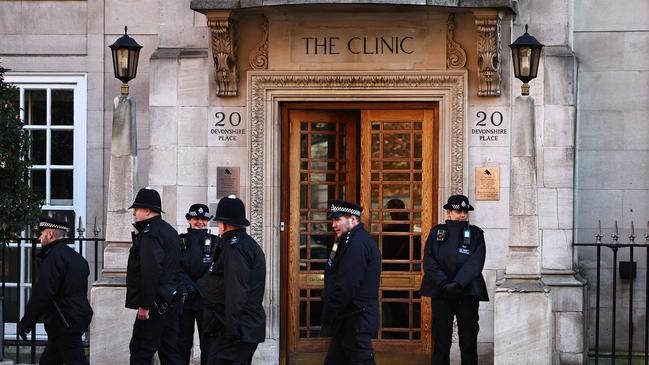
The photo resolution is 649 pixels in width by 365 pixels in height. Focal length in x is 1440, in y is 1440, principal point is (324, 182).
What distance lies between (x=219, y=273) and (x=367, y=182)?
15.7 ft

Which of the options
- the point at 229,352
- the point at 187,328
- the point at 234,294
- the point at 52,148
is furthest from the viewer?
the point at 52,148

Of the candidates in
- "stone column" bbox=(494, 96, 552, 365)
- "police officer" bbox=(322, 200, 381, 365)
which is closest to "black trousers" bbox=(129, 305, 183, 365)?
"police officer" bbox=(322, 200, 381, 365)

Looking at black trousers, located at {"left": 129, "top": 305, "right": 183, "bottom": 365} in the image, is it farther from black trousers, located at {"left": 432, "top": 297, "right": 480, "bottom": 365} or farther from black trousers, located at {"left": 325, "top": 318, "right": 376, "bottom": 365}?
black trousers, located at {"left": 432, "top": 297, "right": 480, "bottom": 365}

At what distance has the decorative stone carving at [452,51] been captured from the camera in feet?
52.6

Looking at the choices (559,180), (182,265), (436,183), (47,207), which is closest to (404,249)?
(436,183)

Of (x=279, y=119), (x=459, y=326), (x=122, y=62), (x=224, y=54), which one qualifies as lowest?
(x=459, y=326)

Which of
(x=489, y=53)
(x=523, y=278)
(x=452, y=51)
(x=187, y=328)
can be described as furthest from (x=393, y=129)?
(x=187, y=328)

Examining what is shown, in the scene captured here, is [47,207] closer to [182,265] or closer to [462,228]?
[182,265]

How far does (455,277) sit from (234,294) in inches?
131

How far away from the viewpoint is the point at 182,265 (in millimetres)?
14836

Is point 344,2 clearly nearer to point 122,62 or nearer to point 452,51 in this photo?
point 452,51

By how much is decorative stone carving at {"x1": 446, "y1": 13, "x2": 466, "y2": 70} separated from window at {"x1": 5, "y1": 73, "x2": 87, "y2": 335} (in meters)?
4.55

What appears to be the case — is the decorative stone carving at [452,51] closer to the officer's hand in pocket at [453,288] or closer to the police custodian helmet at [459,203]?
the police custodian helmet at [459,203]

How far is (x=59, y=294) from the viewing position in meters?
13.3
